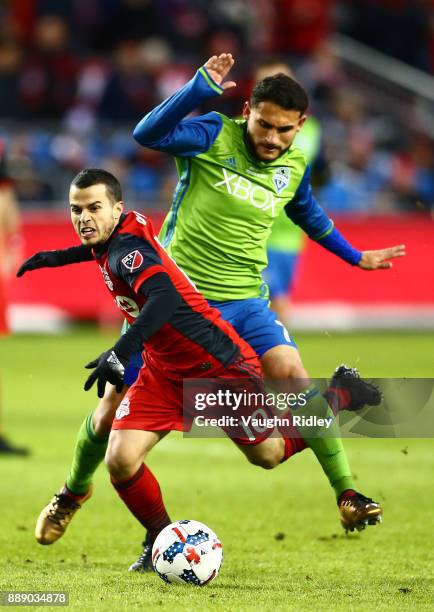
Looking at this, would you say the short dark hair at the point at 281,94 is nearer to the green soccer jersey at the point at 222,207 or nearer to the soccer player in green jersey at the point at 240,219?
the soccer player in green jersey at the point at 240,219

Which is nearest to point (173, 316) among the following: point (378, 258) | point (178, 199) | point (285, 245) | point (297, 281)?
point (178, 199)

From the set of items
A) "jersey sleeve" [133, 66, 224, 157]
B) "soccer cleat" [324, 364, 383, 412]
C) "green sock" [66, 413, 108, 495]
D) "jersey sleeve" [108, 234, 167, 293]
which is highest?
"jersey sleeve" [133, 66, 224, 157]

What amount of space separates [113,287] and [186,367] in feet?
1.58

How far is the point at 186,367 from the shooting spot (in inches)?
221

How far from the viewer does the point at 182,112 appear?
5.57 metres

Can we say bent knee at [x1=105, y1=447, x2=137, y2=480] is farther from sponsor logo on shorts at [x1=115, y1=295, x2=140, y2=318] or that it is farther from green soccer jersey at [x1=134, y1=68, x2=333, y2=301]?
green soccer jersey at [x1=134, y1=68, x2=333, y2=301]

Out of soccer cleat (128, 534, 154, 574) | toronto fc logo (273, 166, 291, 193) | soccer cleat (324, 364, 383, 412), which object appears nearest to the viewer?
soccer cleat (128, 534, 154, 574)

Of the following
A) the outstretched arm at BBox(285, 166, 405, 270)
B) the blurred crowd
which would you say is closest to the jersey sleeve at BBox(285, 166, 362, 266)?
the outstretched arm at BBox(285, 166, 405, 270)

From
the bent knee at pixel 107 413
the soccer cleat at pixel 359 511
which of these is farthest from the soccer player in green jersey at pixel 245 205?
the bent knee at pixel 107 413

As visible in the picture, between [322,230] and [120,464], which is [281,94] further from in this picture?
[120,464]

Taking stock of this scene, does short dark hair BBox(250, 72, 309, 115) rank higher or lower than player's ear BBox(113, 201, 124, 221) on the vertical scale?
higher

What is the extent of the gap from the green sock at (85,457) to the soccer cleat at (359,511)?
3.88 feet

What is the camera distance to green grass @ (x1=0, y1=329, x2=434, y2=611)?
201 inches

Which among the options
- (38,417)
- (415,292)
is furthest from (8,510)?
(415,292)
